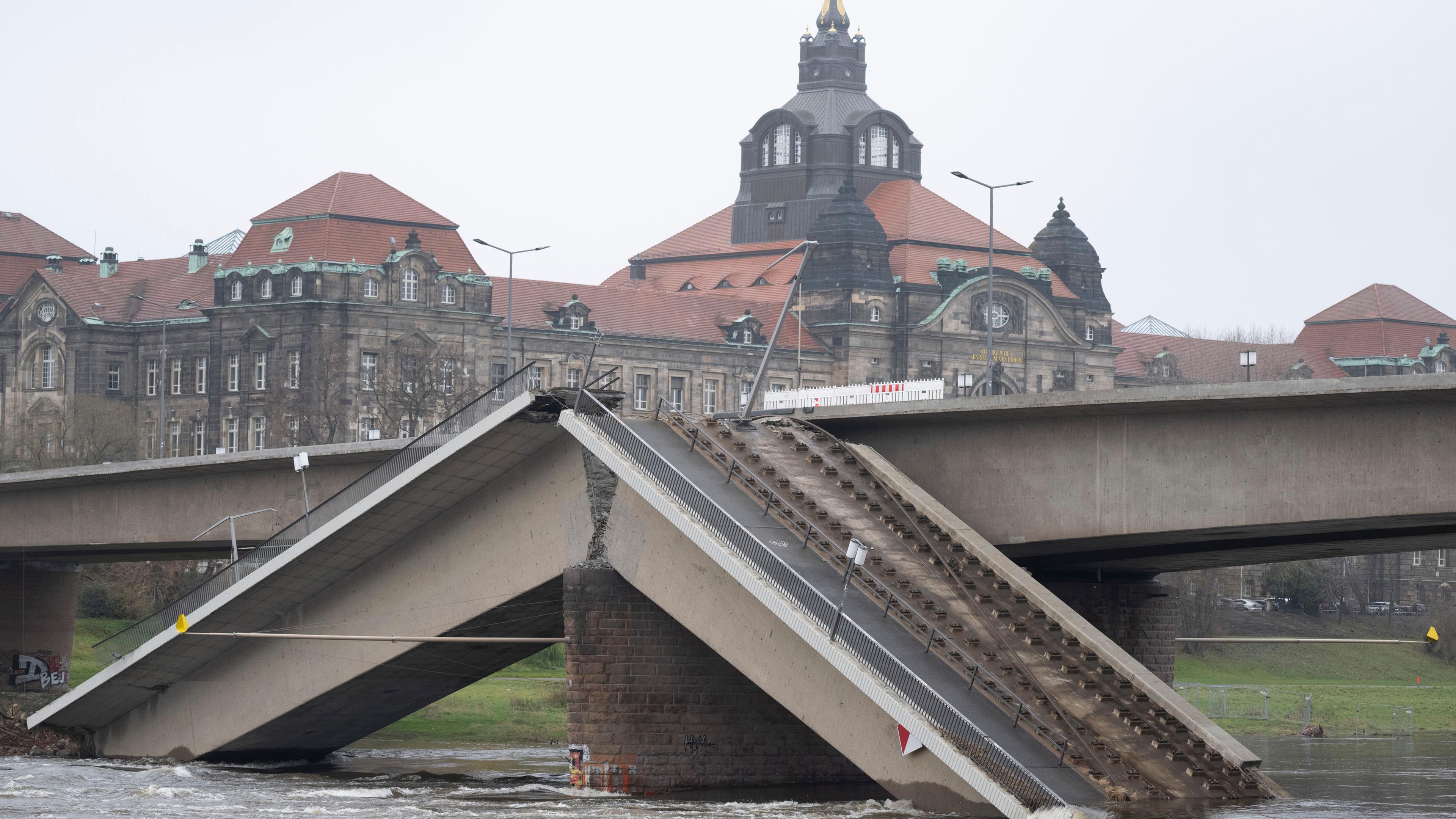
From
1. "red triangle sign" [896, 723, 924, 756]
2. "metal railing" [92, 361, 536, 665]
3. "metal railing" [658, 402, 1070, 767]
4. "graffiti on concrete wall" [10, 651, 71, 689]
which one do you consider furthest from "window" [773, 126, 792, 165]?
"red triangle sign" [896, 723, 924, 756]

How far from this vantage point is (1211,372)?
551ft

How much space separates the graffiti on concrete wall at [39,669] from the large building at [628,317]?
40916mm

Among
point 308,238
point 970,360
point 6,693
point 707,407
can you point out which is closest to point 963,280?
point 970,360

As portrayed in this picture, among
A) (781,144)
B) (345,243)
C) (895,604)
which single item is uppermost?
(781,144)

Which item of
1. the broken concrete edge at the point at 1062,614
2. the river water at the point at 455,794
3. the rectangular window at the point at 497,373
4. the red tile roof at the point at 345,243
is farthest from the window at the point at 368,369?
the broken concrete edge at the point at 1062,614

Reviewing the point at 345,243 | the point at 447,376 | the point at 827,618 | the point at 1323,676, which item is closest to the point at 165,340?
the point at 345,243

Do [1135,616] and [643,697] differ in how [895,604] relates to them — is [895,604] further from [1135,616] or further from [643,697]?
[1135,616]

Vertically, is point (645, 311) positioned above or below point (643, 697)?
above

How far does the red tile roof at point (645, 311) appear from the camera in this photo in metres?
148

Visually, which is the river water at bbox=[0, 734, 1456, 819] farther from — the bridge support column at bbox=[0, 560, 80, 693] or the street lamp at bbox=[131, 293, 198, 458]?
the street lamp at bbox=[131, 293, 198, 458]

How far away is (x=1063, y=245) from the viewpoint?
168m

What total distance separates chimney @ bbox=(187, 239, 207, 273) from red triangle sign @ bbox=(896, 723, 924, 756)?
122 m

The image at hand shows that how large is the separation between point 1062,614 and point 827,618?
445 cm

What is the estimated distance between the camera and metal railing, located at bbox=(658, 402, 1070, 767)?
114ft
